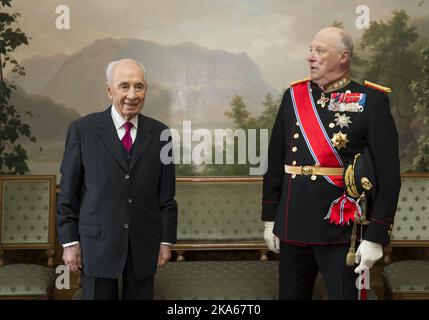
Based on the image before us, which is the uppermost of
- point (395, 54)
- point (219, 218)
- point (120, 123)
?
point (395, 54)

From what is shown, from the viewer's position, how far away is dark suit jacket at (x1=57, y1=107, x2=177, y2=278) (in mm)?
2109

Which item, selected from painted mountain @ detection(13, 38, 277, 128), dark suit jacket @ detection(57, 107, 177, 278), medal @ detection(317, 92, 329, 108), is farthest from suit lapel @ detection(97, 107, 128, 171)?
painted mountain @ detection(13, 38, 277, 128)

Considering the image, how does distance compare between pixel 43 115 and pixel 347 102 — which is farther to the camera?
pixel 43 115

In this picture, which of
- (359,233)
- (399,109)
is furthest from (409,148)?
(359,233)

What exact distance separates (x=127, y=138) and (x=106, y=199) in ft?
0.82

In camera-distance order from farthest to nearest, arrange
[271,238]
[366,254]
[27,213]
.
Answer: [27,213], [271,238], [366,254]

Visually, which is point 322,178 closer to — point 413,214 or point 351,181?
point 351,181

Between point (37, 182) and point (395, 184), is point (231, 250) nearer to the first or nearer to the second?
point (37, 182)

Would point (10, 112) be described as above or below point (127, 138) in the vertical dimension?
above

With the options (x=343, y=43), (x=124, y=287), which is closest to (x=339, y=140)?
(x=343, y=43)

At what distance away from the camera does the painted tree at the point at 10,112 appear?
13.4 ft

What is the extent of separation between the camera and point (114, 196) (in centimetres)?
211

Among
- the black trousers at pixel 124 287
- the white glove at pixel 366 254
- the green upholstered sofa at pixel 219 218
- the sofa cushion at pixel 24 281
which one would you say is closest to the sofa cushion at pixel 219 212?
the green upholstered sofa at pixel 219 218

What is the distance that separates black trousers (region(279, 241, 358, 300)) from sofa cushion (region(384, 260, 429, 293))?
103 cm
